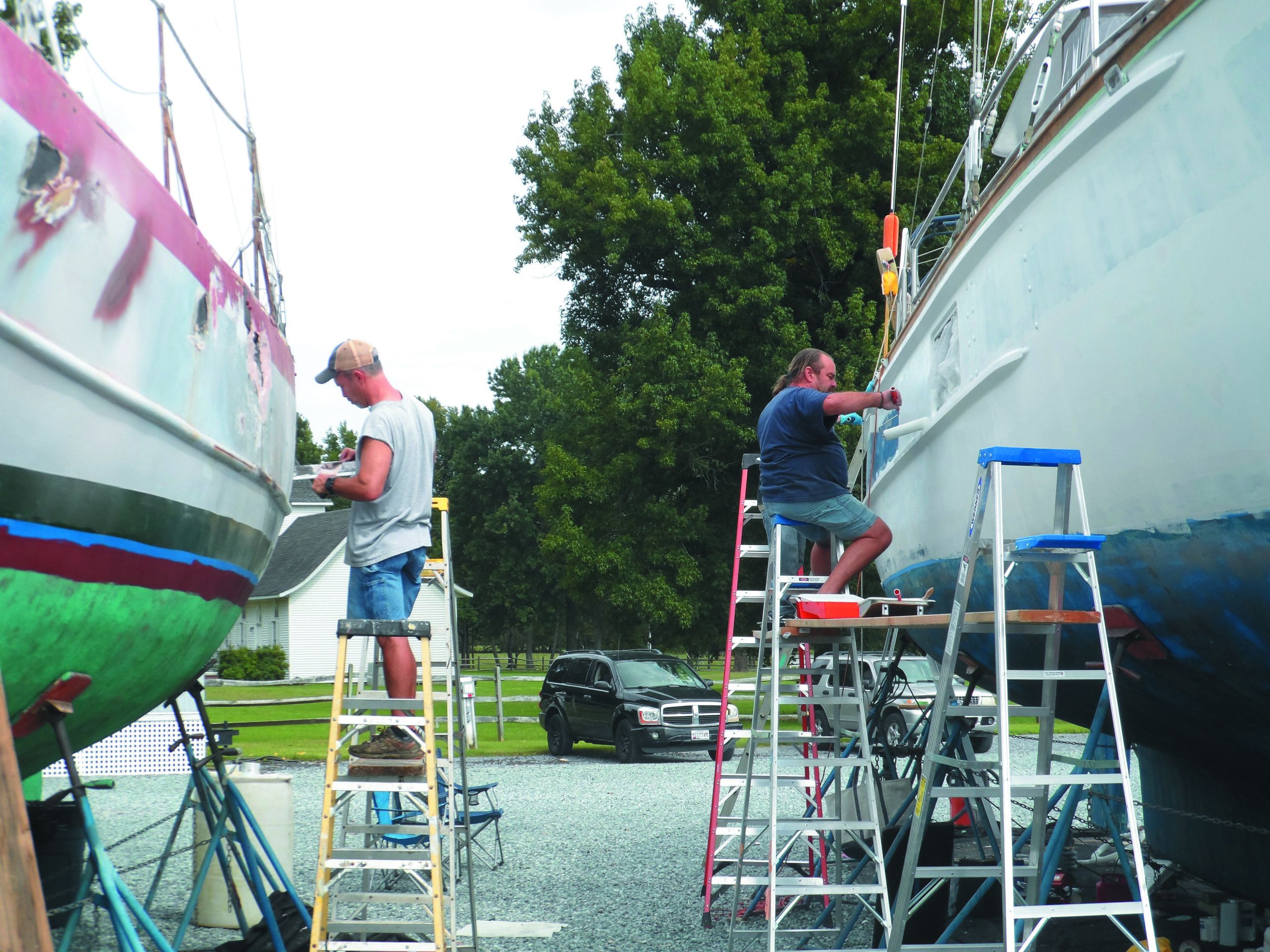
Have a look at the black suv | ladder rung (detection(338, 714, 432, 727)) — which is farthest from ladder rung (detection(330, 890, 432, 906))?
the black suv

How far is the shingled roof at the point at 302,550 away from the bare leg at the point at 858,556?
35.3 metres

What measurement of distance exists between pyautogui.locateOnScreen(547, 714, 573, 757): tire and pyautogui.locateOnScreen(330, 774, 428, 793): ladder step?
12.0m

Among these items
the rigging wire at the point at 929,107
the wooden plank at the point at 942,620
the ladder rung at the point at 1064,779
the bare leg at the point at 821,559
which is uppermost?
the rigging wire at the point at 929,107

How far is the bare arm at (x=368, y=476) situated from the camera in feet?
13.7

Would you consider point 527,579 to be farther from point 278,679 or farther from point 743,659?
point 278,679

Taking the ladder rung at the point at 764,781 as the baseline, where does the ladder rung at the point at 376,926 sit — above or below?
below

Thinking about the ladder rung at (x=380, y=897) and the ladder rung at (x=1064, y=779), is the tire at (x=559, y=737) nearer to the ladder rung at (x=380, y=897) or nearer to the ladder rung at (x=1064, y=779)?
the ladder rung at (x=380, y=897)

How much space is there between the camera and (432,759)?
3705 millimetres

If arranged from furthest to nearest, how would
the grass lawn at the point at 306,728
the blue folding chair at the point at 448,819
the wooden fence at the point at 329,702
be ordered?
1. the wooden fence at the point at 329,702
2. the grass lawn at the point at 306,728
3. the blue folding chair at the point at 448,819

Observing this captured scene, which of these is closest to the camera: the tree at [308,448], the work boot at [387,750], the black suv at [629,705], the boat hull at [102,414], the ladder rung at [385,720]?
the boat hull at [102,414]

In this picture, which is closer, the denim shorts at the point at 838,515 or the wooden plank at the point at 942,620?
the wooden plank at the point at 942,620

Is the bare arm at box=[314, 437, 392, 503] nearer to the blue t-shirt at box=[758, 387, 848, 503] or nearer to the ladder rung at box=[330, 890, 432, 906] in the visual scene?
the ladder rung at box=[330, 890, 432, 906]

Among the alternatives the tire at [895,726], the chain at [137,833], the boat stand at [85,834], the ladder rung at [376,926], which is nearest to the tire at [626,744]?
the tire at [895,726]

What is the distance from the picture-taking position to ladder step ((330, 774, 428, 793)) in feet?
12.3
